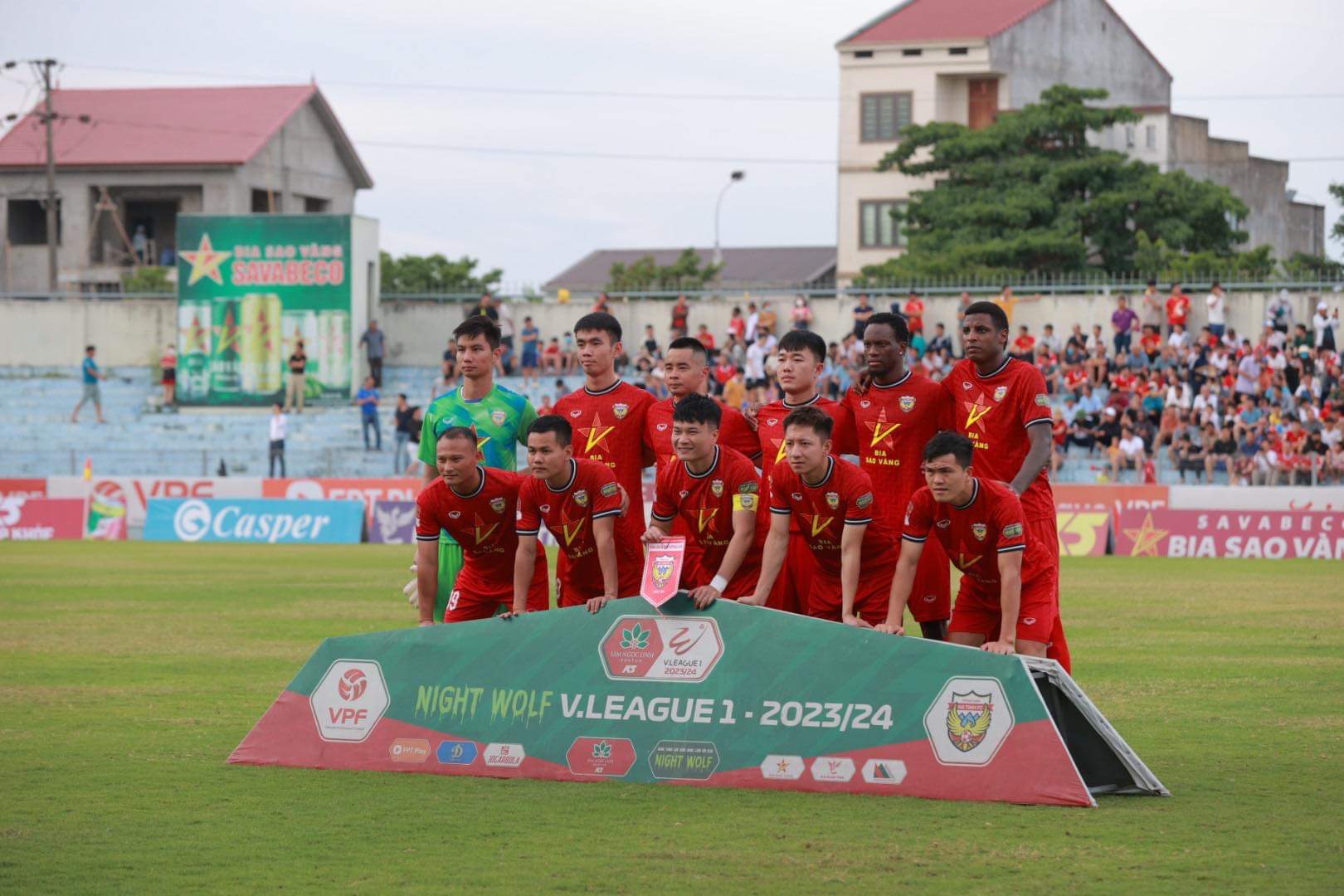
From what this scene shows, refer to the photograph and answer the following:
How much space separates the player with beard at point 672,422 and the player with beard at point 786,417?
0.51 feet

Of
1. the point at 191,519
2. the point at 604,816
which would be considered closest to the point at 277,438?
the point at 191,519

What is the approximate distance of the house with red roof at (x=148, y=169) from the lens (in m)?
59.8

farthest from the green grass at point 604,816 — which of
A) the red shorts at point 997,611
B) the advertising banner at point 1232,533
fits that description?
the advertising banner at point 1232,533

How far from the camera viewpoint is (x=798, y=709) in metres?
8.59

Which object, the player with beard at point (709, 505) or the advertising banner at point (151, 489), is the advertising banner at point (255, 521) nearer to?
the advertising banner at point (151, 489)

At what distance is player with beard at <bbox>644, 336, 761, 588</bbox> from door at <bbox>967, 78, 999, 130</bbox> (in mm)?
52833

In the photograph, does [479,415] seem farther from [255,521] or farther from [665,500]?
[255,521]

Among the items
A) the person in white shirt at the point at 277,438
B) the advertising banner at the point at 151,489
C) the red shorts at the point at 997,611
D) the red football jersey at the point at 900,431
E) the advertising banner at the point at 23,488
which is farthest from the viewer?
the person in white shirt at the point at 277,438

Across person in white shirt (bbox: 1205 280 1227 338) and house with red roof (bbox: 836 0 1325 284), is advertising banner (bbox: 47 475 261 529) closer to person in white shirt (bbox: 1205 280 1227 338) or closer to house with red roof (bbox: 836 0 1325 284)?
person in white shirt (bbox: 1205 280 1227 338)

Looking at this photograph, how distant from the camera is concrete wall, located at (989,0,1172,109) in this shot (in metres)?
60.8

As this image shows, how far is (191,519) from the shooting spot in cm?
3322

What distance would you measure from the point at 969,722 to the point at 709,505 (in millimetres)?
2066

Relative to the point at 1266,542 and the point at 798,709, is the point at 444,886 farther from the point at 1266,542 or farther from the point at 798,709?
the point at 1266,542

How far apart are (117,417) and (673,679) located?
36454mm
